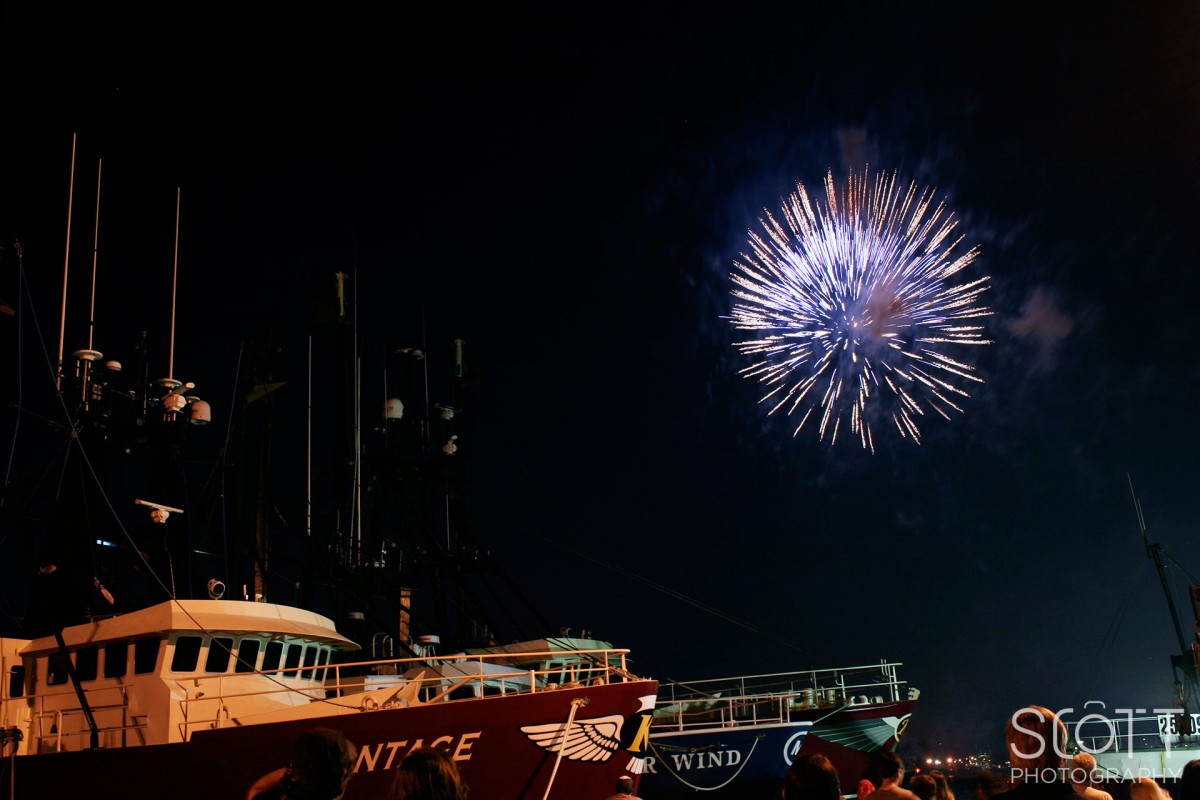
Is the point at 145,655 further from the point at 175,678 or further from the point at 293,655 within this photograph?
the point at 293,655

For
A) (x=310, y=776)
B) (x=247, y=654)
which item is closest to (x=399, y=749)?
(x=247, y=654)

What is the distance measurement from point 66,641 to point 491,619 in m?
13.9

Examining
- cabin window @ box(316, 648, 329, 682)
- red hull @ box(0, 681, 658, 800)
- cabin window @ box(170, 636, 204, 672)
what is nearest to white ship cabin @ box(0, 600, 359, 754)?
cabin window @ box(170, 636, 204, 672)

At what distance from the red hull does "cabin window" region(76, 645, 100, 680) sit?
2.29 m

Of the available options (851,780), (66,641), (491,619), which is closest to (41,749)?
(66,641)

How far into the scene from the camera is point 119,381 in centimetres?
2328

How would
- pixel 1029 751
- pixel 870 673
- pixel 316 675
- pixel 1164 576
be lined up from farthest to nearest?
pixel 1164 576 → pixel 870 673 → pixel 316 675 → pixel 1029 751

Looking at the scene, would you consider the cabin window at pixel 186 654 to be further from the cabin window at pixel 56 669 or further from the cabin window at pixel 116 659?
the cabin window at pixel 56 669

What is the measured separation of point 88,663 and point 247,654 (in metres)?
3.00

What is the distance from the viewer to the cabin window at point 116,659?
676 inches

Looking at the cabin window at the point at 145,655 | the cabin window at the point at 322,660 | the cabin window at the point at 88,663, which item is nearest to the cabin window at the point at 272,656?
the cabin window at the point at 322,660

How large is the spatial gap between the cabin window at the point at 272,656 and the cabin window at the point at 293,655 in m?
0.17

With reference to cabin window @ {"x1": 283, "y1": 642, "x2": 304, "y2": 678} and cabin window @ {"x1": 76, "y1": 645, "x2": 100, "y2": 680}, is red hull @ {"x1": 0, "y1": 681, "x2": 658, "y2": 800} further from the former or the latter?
cabin window @ {"x1": 283, "y1": 642, "x2": 304, "y2": 678}

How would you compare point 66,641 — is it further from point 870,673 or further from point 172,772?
point 870,673
